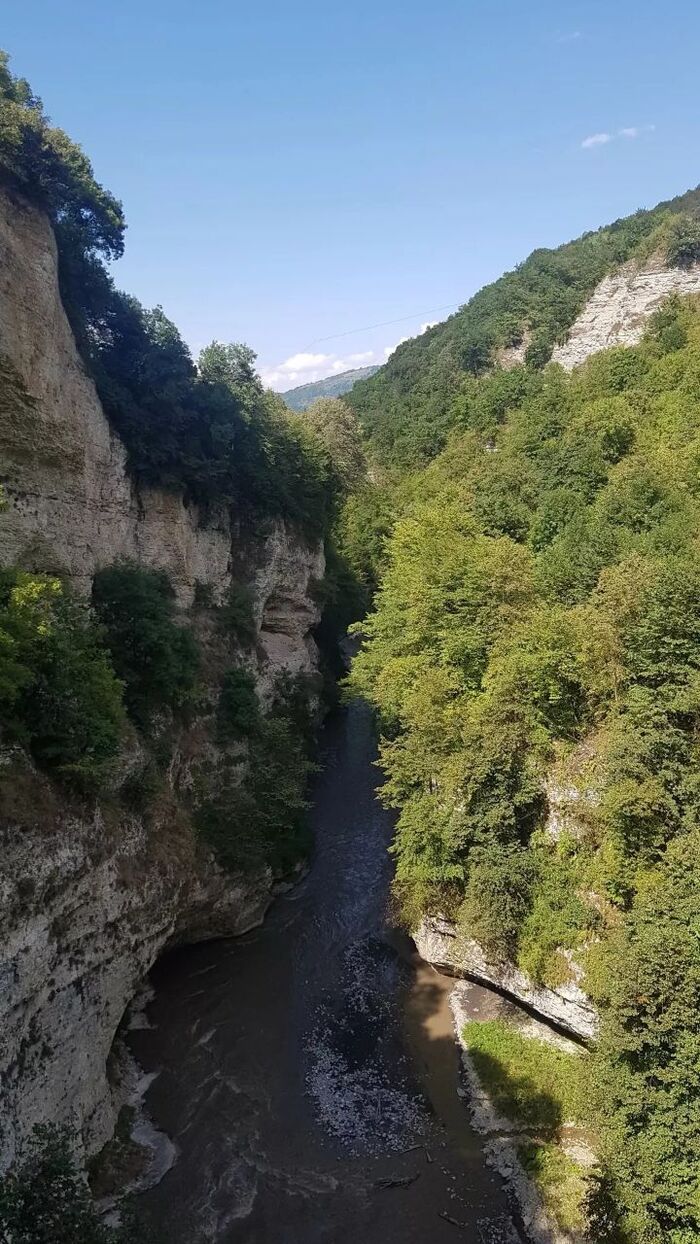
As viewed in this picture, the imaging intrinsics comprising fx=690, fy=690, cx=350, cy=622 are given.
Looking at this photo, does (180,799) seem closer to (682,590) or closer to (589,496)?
(682,590)

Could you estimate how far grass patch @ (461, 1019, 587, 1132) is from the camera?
15.7 m

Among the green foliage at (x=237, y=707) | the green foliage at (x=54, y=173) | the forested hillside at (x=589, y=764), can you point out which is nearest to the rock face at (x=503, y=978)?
the forested hillside at (x=589, y=764)

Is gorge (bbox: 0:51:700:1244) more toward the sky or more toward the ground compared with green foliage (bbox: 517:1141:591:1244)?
more toward the sky

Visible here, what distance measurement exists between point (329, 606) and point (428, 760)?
2007 cm

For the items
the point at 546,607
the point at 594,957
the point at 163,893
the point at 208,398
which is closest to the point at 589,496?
the point at 546,607

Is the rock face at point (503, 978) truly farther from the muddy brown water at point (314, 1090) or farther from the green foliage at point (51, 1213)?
the green foliage at point (51, 1213)

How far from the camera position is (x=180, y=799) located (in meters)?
20.7

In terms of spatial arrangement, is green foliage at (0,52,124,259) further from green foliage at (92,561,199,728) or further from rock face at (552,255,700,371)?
rock face at (552,255,700,371)

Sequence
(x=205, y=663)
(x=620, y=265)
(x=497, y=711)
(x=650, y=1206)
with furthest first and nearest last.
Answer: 1. (x=620, y=265)
2. (x=205, y=663)
3. (x=497, y=711)
4. (x=650, y=1206)

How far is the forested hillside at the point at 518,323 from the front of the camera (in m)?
49.6

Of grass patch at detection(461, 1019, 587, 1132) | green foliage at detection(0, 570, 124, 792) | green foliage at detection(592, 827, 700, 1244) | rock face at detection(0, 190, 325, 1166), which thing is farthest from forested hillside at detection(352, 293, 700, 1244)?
green foliage at detection(0, 570, 124, 792)

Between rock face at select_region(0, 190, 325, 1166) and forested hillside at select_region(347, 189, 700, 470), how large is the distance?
32630 mm

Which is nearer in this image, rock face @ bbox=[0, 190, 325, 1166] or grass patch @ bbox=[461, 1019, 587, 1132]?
rock face @ bbox=[0, 190, 325, 1166]

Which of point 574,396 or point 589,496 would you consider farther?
point 574,396
